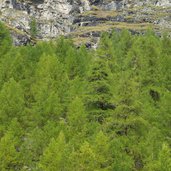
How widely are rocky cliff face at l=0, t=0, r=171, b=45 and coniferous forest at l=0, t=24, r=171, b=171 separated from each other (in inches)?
3731

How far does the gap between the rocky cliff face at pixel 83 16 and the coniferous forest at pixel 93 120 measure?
94779 mm

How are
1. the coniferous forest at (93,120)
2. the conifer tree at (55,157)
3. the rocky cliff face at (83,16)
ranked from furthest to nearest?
the rocky cliff face at (83,16) < the coniferous forest at (93,120) < the conifer tree at (55,157)

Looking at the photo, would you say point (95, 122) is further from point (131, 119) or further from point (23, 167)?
point (23, 167)

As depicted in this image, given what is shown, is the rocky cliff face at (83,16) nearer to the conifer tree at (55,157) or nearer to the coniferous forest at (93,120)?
the coniferous forest at (93,120)

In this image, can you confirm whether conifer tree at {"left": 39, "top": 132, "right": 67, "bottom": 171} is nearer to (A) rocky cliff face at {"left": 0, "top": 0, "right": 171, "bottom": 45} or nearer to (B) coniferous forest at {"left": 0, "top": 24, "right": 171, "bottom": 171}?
(B) coniferous forest at {"left": 0, "top": 24, "right": 171, "bottom": 171}

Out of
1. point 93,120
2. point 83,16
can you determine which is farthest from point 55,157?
point 83,16

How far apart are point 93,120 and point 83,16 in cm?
14316

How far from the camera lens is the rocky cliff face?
158 metres

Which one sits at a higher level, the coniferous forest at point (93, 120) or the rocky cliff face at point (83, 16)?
the coniferous forest at point (93, 120)

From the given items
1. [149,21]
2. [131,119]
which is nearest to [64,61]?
[131,119]

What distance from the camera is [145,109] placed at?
1583 inches

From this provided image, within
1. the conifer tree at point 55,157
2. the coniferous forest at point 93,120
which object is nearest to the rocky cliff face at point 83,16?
the coniferous forest at point 93,120

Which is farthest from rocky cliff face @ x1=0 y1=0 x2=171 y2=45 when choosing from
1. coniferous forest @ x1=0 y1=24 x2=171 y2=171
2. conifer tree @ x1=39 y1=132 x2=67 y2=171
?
conifer tree @ x1=39 y1=132 x2=67 y2=171

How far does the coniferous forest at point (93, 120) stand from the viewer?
1288 inches
